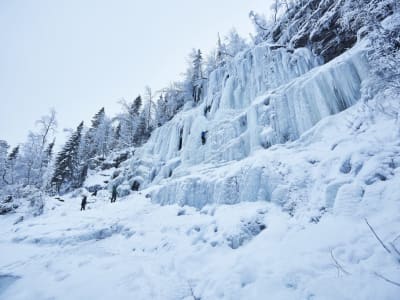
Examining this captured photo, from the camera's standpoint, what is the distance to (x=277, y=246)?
168 inches

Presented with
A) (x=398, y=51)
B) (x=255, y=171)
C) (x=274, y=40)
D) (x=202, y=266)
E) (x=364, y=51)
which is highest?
(x=274, y=40)

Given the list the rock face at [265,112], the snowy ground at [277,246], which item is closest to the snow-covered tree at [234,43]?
the rock face at [265,112]

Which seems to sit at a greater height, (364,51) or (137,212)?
(364,51)

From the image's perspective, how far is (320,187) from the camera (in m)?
5.14

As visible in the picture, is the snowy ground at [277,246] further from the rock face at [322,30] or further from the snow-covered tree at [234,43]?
the snow-covered tree at [234,43]

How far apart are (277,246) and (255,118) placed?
7.49m

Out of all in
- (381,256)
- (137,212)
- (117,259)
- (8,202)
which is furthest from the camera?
(8,202)

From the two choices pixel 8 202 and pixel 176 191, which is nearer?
pixel 176 191

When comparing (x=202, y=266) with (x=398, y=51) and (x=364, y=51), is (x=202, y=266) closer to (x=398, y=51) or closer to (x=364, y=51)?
(x=398, y=51)

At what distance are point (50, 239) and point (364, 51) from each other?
14234 millimetres

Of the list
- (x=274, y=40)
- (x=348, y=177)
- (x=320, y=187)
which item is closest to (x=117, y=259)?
(x=320, y=187)

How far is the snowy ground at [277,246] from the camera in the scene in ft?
9.94

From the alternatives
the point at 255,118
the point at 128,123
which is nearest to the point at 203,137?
the point at 255,118

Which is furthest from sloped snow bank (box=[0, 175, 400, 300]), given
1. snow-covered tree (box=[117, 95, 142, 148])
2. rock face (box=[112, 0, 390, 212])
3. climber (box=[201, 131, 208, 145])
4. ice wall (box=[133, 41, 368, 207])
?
snow-covered tree (box=[117, 95, 142, 148])
